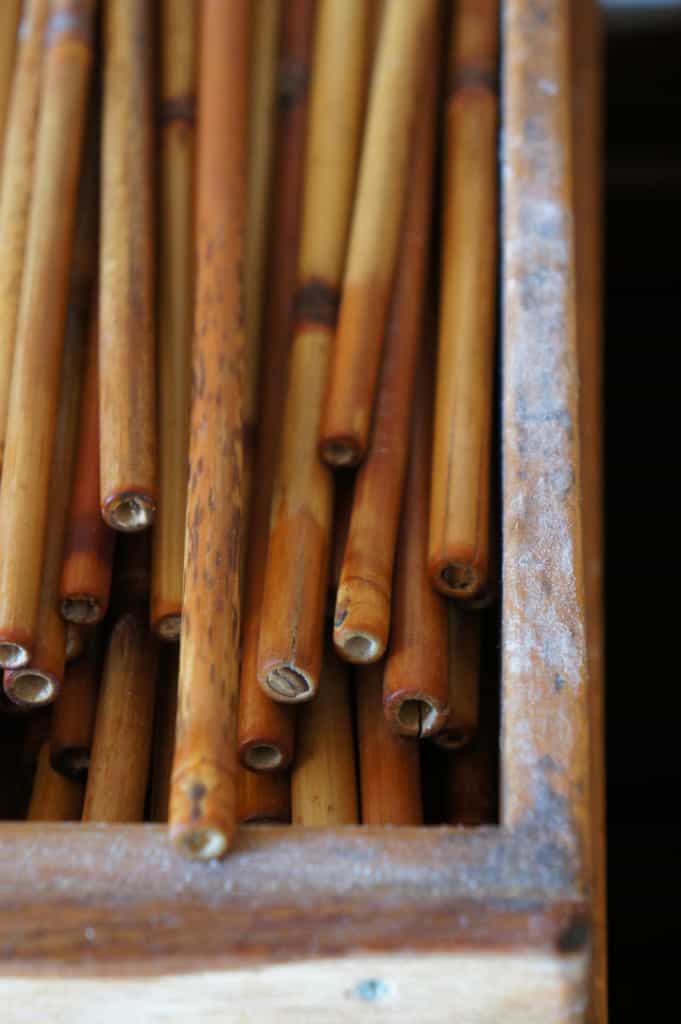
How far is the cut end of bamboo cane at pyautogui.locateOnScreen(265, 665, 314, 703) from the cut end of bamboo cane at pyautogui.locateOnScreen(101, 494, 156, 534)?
10 cm

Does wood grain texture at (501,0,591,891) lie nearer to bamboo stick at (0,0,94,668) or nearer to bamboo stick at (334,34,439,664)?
bamboo stick at (334,34,439,664)

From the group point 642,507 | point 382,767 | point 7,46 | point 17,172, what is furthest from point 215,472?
point 642,507

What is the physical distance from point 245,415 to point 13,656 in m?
0.18

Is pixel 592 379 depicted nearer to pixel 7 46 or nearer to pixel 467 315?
pixel 467 315

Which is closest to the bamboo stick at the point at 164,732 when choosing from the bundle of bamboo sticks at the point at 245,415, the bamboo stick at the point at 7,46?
the bundle of bamboo sticks at the point at 245,415

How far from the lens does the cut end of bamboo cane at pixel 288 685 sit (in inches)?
23.3

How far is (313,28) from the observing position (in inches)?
32.6

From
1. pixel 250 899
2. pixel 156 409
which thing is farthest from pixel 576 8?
pixel 250 899

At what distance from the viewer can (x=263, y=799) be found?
62 centimetres

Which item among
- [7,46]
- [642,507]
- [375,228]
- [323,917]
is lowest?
[323,917]

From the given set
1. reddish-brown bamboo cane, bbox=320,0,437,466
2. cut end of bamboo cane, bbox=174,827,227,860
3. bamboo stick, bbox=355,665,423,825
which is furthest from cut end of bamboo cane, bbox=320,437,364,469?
cut end of bamboo cane, bbox=174,827,227,860

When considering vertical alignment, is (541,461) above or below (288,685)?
above

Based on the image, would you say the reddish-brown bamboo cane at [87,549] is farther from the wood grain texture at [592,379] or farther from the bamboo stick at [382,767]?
the wood grain texture at [592,379]

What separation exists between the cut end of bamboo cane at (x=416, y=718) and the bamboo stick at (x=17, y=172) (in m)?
0.23
